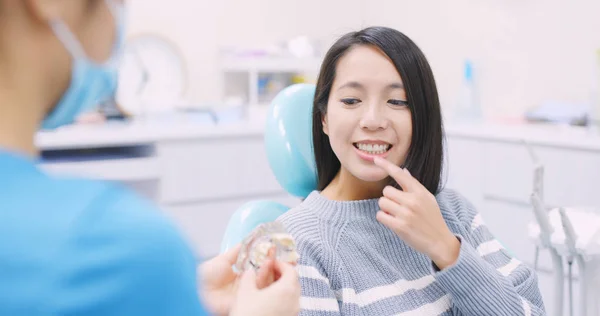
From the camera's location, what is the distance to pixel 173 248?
1.55ft

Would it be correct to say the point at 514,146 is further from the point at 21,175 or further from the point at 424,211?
the point at 21,175

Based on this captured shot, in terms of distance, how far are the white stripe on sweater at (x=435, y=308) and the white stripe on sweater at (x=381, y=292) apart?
36mm

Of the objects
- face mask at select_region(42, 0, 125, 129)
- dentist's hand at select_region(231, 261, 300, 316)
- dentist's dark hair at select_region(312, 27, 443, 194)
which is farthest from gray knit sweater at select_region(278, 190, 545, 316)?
face mask at select_region(42, 0, 125, 129)

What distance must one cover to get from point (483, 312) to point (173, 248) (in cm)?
94

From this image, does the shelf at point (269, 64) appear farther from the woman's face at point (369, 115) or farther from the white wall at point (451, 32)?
the woman's face at point (369, 115)

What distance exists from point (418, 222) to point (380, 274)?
0.14m

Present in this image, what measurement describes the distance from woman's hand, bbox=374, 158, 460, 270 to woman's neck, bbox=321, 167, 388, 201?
0.19 m

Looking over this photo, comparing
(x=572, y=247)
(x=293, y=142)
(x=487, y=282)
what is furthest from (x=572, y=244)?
(x=293, y=142)

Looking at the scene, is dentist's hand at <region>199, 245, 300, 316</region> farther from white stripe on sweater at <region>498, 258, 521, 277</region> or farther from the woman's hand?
white stripe on sweater at <region>498, 258, 521, 277</region>

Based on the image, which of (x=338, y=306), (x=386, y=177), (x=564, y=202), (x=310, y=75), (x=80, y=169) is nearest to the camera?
(x=338, y=306)

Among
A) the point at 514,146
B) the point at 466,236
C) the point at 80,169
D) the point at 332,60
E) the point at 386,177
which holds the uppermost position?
the point at 332,60

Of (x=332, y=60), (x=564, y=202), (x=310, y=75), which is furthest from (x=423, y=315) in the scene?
(x=310, y=75)

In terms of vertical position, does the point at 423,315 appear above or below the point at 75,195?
below

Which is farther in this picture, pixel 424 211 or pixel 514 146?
pixel 514 146
